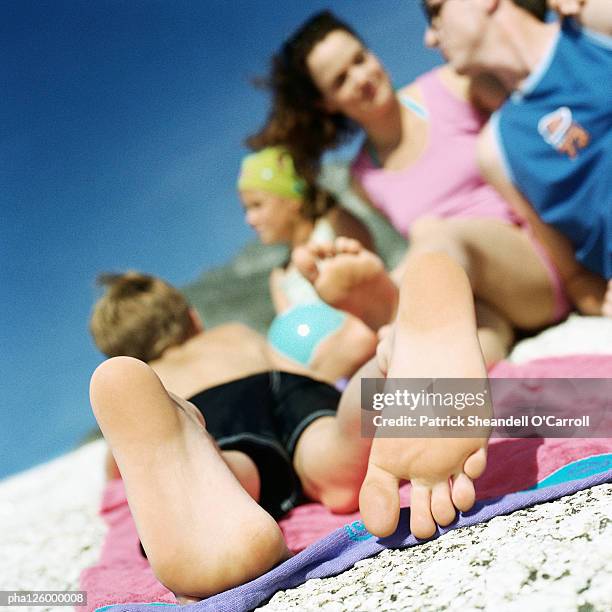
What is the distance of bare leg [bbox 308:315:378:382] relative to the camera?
5.14ft

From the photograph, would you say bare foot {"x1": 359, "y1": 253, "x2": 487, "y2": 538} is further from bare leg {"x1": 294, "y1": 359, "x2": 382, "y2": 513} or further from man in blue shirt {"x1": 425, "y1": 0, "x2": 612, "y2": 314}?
man in blue shirt {"x1": 425, "y1": 0, "x2": 612, "y2": 314}

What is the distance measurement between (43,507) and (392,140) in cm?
156

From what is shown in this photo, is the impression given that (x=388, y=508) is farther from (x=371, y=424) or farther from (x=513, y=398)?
(x=513, y=398)

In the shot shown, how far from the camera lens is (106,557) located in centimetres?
134

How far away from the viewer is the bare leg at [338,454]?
101 cm

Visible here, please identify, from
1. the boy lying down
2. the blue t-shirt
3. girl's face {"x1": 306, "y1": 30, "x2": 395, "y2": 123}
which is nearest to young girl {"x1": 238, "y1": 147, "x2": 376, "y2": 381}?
girl's face {"x1": 306, "y1": 30, "x2": 395, "y2": 123}

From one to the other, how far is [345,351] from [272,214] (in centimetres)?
103

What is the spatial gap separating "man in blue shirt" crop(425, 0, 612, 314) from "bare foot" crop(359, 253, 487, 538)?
85 cm

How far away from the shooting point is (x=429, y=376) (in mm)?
849

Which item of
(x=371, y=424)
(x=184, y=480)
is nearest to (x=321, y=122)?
(x=371, y=424)

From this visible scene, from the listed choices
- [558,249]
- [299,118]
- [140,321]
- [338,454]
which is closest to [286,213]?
[299,118]

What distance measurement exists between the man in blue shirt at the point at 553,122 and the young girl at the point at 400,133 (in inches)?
3.0

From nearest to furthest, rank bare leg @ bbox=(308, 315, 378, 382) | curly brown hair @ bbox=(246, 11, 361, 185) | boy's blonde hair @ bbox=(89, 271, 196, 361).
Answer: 1. bare leg @ bbox=(308, 315, 378, 382)
2. boy's blonde hair @ bbox=(89, 271, 196, 361)
3. curly brown hair @ bbox=(246, 11, 361, 185)

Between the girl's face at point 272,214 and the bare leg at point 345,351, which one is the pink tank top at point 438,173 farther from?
the bare leg at point 345,351
